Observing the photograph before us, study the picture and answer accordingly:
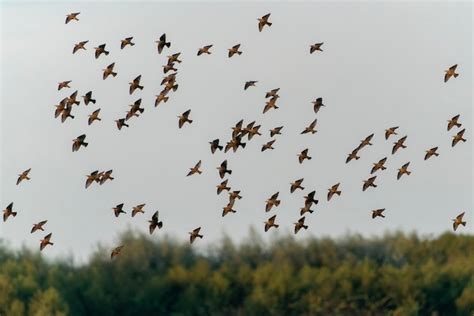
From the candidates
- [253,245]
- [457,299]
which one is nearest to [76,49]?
[253,245]

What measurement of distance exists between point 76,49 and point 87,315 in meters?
25.5

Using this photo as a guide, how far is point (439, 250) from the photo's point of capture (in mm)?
69188

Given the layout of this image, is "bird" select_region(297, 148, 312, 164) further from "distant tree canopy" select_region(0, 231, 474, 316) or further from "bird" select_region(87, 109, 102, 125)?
"distant tree canopy" select_region(0, 231, 474, 316)

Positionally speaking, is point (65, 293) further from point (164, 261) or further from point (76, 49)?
point (76, 49)

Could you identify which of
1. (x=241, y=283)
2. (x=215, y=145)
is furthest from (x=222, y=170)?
(x=241, y=283)

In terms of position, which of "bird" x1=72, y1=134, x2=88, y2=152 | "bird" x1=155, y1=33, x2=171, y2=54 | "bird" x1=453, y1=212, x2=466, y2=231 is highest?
"bird" x1=155, y1=33, x2=171, y2=54

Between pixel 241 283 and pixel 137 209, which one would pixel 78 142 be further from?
pixel 241 283

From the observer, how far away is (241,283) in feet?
214

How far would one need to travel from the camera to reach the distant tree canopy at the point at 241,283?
212 ft

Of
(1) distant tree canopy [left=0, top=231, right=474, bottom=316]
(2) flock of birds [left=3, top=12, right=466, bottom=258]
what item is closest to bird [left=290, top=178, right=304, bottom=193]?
(2) flock of birds [left=3, top=12, right=466, bottom=258]

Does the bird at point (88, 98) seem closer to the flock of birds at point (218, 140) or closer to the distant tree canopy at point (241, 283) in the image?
the flock of birds at point (218, 140)

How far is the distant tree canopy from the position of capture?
64625 millimetres

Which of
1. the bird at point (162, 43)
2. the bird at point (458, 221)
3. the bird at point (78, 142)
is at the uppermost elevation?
the bird at point (162, 43)

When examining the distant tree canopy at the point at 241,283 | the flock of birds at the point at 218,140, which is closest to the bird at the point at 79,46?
the flock of birds at the point at 218,140
